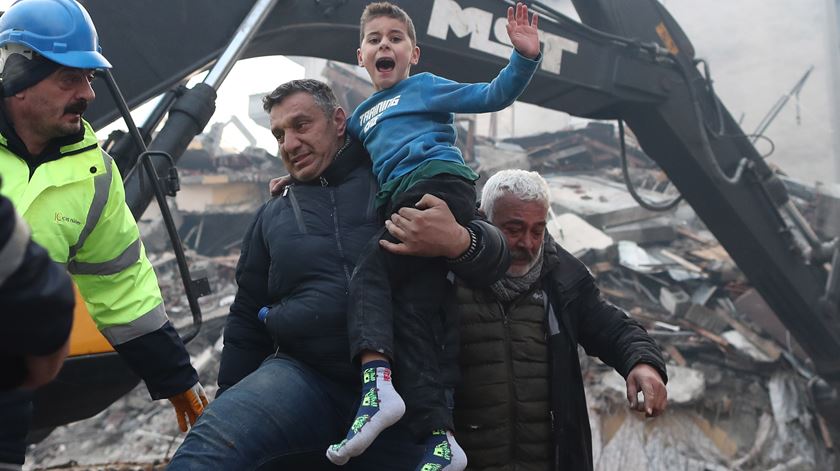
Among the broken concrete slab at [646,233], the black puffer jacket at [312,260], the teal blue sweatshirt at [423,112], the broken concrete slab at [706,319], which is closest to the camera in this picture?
the black puffer jacket at [312,260]

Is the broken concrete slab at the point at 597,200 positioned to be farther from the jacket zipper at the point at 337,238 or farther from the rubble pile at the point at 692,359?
the jacket zipper at the point at 337,238

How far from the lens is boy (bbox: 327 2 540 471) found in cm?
169

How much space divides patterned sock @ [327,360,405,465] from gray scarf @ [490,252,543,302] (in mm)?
651

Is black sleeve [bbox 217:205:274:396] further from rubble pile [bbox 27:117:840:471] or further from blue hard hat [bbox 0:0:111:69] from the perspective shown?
rubble pile [bbox 27:117:840:471]

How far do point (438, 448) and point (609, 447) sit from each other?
5.01 m

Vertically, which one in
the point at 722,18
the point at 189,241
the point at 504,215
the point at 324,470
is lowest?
the point at 189,241

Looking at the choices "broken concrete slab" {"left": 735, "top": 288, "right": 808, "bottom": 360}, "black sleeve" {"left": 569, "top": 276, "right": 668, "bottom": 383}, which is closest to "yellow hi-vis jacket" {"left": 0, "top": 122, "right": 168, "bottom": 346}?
"black sleeve" {"left": 569, "top": 276, "right": 668, "bottom": 383}

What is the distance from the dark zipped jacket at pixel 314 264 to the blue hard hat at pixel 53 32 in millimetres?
634

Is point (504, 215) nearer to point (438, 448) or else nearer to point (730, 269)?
point (438, 448)

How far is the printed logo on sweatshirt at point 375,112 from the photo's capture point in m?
2.09

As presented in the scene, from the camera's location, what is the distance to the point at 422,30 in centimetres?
349

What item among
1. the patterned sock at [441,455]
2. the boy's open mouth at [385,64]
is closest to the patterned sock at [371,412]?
the patterned sock at [441,455]

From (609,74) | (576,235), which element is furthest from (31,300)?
(576,235)

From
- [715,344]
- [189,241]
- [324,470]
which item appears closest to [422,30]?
[324,470]
